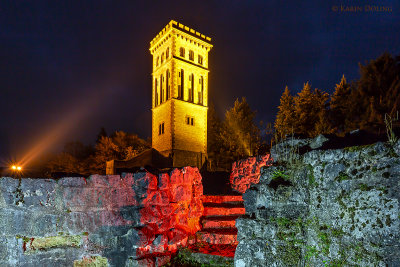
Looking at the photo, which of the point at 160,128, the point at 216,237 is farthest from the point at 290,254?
the point at 160,128

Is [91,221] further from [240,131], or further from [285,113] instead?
[240,131]

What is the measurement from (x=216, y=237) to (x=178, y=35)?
26.1 metres

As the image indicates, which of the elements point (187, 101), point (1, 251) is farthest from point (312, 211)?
point (187, 101)

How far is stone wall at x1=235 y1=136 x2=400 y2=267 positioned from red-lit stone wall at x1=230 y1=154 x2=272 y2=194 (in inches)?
257

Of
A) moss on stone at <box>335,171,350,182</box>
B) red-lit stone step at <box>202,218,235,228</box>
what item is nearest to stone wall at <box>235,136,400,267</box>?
moss on stone at <box>335,171,350,182</box>

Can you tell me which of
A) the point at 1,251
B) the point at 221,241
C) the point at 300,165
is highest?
the point at 300,165

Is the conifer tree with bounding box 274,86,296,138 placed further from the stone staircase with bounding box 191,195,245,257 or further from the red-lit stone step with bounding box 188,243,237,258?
the red-lit stone step with bounding box 188,243,237,258

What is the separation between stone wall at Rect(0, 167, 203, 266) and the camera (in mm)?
3855

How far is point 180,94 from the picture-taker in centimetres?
2797

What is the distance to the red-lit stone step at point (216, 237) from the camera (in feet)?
19.8

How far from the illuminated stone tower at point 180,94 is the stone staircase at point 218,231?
18587mm

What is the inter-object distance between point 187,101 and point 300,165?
24957mm

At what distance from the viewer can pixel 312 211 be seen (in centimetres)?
326

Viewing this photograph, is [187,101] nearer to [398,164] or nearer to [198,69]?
[198,69]
